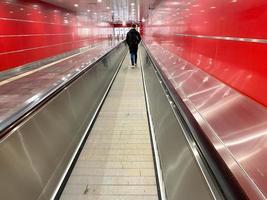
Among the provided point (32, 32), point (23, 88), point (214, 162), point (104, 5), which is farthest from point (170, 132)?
point (104, 5)

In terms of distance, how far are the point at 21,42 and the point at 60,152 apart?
8844 mm

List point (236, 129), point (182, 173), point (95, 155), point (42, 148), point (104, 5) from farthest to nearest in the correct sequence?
point (104, 5) → point (95, 155) → point (42, 148) → point (182, 173) → point (236, 129)

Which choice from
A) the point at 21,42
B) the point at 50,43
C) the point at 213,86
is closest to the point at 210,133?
the point at 213,86

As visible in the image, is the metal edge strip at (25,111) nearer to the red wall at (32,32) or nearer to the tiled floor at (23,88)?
the tiled floor at (23,88)

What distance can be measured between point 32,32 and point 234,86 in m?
10.9

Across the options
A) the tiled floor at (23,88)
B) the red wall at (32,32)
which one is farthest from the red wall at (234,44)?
the red wall at (32,32)

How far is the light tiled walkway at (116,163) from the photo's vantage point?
2471mm

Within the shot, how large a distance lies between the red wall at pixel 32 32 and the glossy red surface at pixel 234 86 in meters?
7.52

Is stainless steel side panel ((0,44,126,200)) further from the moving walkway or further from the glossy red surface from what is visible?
the glossy red surface

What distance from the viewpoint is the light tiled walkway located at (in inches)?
97.3

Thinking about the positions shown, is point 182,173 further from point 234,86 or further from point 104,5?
point 104,5

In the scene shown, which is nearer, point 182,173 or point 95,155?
point 182,173

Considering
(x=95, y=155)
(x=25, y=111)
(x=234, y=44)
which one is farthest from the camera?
(x=95, y=155)

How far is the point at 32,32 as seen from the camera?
11414mm
